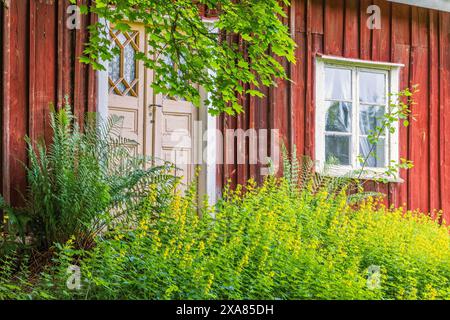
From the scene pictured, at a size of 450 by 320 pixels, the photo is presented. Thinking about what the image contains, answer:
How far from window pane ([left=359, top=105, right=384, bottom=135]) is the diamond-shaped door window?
10.9 feet

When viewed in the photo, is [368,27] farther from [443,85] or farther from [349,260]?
[349,260]

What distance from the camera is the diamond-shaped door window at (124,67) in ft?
29.7

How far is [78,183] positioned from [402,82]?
208 inches

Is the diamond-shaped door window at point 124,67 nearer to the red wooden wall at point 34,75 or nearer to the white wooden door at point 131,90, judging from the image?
the white wooden door at point 131,90

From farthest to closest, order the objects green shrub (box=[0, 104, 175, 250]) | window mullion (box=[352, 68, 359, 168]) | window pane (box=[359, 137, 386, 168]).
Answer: window pane (box=[359, 137, 386, 168]), window mullion (box=[352, 68, 359, 168]), green shrub (box=[0, 104, 175, 250])

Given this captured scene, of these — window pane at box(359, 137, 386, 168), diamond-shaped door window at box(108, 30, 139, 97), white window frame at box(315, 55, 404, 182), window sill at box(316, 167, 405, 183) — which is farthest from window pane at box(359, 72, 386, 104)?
diamond-shaped door window at box(108, 30, 139, 97)

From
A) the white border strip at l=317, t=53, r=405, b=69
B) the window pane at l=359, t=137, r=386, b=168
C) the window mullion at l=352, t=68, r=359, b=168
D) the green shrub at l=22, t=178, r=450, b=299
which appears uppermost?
the white border strip at l=317, t=53, r=405, b=69

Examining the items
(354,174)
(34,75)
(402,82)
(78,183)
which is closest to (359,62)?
(402,82)

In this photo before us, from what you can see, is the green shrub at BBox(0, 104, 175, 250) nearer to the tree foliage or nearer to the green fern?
the tree foliage

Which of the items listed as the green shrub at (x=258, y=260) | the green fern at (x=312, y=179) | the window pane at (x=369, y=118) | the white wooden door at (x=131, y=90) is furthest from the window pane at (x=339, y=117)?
the white wooden door at (x=131, y=90)

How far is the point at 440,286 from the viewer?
23.9ft

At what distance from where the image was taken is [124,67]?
915cm

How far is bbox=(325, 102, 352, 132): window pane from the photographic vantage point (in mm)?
10516

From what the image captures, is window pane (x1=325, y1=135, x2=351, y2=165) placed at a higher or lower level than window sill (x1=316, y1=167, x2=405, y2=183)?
higher
